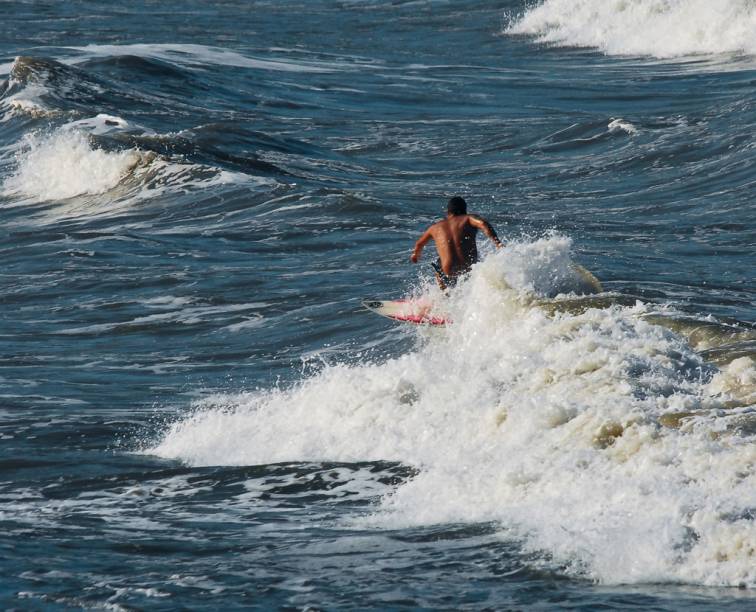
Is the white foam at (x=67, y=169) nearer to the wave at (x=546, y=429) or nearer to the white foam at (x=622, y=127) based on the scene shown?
the white foam at (x=622, y=127)

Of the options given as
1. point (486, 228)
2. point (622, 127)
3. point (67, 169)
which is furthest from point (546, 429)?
point (622, 127)

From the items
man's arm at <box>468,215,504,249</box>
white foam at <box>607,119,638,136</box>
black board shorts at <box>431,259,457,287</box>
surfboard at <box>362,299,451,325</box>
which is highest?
man's arm at <box>468,215,504,249</box>

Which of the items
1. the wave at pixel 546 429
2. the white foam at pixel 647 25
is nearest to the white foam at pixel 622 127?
the white foam at pixel 647 25

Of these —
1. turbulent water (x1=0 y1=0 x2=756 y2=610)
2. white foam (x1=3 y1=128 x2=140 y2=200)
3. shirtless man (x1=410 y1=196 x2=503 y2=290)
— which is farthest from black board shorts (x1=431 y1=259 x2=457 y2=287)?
Answer: white foam (x1=3 y1=128 x2=140 y2=200)

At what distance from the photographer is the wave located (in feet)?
27.0

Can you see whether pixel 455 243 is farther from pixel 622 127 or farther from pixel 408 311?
pixel 622 127

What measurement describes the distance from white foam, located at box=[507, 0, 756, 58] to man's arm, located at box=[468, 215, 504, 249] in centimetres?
2737

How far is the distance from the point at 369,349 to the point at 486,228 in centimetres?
184

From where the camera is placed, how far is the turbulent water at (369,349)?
834cm

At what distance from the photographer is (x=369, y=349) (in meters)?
15.1

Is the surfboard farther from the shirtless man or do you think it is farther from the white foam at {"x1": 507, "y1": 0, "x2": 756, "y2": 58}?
the white foam at {"x1": 507, "y1": 0, "x2": 756, "y2": 58}

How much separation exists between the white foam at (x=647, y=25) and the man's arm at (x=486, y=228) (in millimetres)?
27370

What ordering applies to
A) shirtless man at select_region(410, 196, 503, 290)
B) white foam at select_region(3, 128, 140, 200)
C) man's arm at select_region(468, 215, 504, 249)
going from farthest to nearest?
white foam at select_region(3, 128, 140, 200) → shirtless man at select_region(410, 196, 503, 290) → man's arm at select_region(468, 215, 504, 249)

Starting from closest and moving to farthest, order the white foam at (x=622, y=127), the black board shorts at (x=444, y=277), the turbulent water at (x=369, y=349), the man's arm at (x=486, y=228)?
1. the turbulent water at (x=369, y=349)
2. the man's arm at (x=486, y=228)
3. the black board shorts at (x=444, y=277)
4. the white foam at (x=622, y=127)
